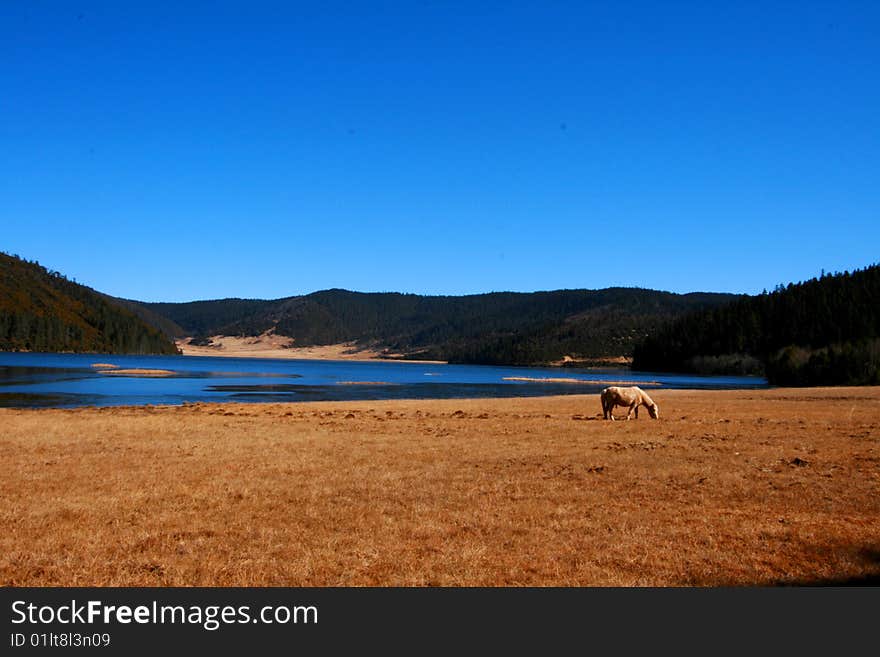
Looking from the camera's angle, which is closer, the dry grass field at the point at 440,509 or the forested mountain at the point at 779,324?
the dry grass field at the point at 440,509

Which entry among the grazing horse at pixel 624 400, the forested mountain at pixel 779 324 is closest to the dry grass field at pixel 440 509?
the grazing horse at pixel 624 400

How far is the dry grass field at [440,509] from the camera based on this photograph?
939 centimetres

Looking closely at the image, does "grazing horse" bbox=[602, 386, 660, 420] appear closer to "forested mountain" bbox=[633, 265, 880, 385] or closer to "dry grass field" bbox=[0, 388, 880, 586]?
"dry grass field" bbox=[0, 388, 880, 586]

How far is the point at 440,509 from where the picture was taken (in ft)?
43.1

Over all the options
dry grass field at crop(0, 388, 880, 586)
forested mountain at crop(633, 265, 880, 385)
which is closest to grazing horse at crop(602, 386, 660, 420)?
dry grass field at crop(0, 388, 880, 586)

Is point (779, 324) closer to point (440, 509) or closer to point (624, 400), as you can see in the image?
point (624, 400)

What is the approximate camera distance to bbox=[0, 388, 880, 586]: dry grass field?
939 centimetres

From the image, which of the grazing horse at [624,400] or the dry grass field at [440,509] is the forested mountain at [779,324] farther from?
the dry grass field at [440,509]

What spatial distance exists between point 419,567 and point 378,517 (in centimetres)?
317

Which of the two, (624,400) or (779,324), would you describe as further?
(779,324)

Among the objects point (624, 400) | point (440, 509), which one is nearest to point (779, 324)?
point (624, 400)
